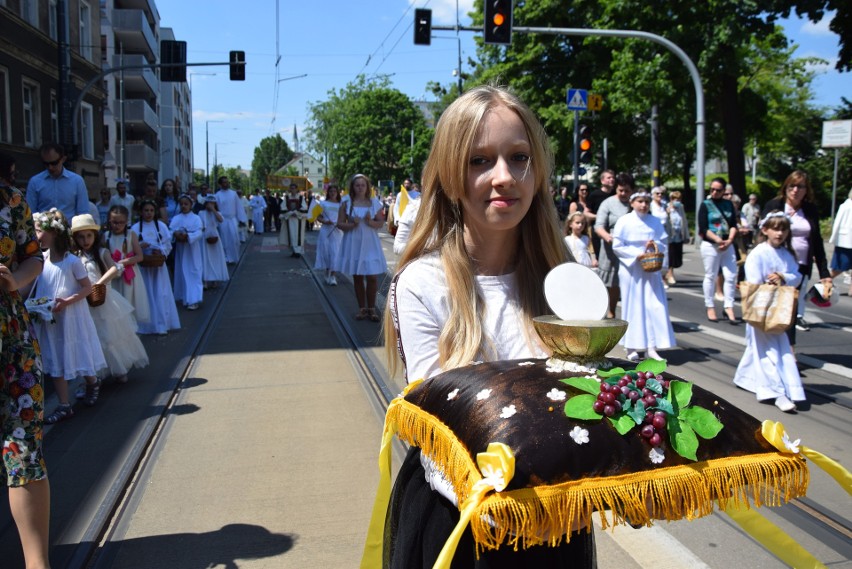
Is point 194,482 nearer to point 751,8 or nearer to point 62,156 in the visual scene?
point 62,156

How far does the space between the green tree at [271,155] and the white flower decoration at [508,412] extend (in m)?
167

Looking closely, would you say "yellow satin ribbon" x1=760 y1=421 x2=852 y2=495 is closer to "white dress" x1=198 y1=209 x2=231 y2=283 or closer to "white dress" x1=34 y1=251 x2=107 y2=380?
"white dress" x1=34 y1=251 x2=107 y2=380

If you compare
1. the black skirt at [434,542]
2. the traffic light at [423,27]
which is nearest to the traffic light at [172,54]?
the traffic light at [423,27]

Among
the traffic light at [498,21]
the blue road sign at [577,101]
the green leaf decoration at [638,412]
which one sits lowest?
the green leaf decoration at [638,412]

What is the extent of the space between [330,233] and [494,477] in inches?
532

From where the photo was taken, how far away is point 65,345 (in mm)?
5855

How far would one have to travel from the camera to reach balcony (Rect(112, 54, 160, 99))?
43006 mm

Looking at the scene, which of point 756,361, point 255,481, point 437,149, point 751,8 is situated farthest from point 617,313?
point 751,8

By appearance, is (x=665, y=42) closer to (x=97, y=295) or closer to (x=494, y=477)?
(x=97, y=295)

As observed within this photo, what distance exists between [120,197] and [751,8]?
16602mm

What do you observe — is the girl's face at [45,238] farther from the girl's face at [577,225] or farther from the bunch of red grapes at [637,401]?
the girl's face at [577,225]

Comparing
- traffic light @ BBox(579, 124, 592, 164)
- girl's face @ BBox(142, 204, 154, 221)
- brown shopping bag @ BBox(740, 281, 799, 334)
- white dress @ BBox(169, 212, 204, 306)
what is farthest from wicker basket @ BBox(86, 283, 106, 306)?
traffic light @ BBox(579, 124, 592, 164)

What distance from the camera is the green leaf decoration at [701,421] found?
1462 mm

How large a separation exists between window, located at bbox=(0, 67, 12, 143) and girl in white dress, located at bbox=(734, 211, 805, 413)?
1920 cm
